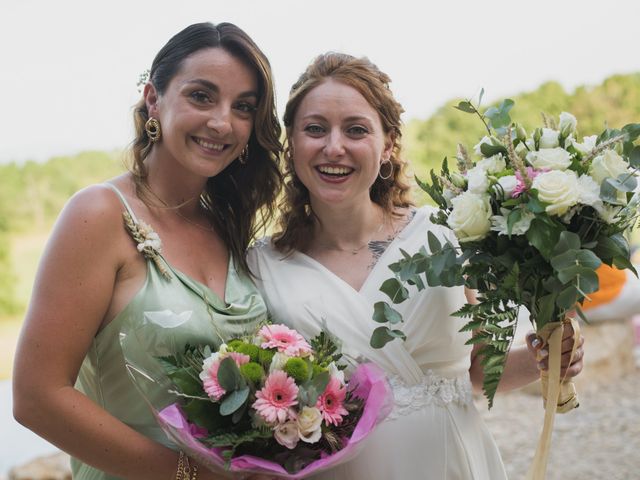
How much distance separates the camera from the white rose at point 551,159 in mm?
2258

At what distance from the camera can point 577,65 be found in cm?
1627

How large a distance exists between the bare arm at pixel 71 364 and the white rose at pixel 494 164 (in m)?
1.25

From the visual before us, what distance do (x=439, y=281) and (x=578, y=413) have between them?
692 centimetres

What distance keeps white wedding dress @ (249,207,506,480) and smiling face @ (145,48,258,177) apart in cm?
60

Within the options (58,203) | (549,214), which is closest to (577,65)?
(58,203)

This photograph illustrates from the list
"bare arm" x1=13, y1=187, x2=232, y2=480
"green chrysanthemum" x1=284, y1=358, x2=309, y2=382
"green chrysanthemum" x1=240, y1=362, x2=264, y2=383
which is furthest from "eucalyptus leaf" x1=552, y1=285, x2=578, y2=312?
"bare arm" x1=13, y1=187, x2=232, y2=480

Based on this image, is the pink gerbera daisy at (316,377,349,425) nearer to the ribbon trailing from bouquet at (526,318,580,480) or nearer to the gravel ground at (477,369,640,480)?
the ribbon trailing from bouquet at (526,318,580,480)

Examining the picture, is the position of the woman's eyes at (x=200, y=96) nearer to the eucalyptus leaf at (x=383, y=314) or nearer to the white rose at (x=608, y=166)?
the eucalyptus leaf at (x=383, y=314)

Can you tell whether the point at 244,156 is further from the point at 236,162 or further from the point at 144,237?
the point at 144,237

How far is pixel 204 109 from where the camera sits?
2885mm

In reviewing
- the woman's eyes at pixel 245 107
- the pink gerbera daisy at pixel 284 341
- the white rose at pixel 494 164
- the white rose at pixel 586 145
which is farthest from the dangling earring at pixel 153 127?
the white rose at pixel 586 145

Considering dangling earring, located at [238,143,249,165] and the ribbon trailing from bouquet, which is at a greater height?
dangling earring, located at [238,143,249,165]

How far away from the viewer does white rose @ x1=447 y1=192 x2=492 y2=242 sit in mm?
2264

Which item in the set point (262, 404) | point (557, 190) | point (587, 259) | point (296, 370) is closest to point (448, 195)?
point (557, 190)
